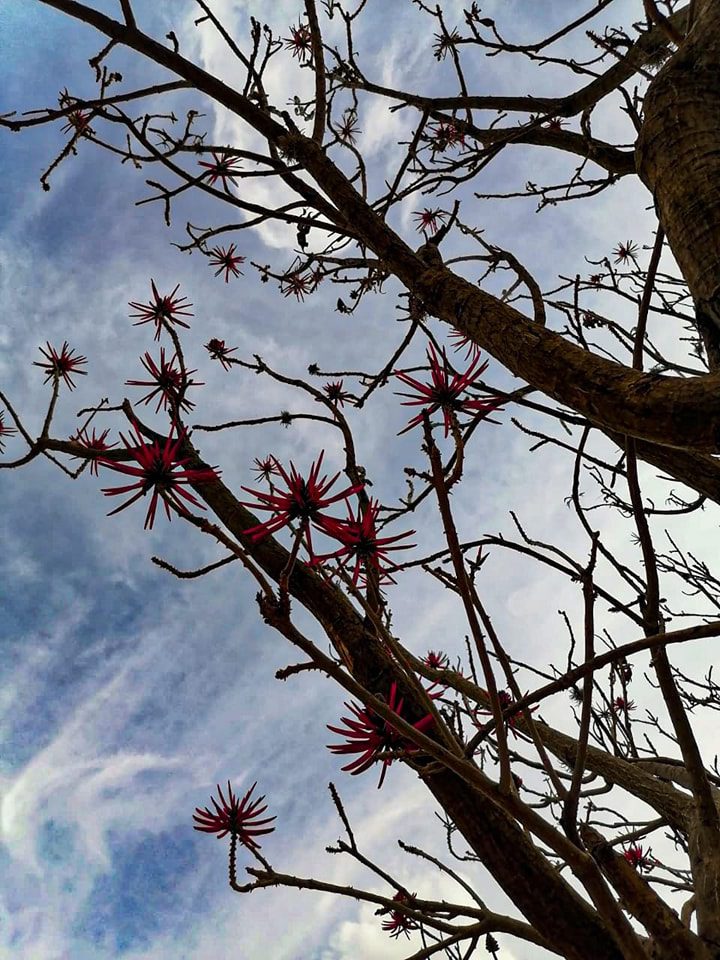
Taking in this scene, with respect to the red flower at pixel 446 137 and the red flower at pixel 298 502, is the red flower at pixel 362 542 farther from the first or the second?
the red flower at pixel 446 137

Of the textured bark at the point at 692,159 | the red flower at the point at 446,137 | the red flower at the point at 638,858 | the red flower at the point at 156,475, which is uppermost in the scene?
the red flower at the point at 446,137

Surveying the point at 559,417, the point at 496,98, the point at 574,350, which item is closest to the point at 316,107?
the point at 496,98

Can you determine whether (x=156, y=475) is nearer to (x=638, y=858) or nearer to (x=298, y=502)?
(x=298, y=502)

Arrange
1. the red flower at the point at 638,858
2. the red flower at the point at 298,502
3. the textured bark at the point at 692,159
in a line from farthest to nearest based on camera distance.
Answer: the red flower at the point at 638,858 < the textured bark at the point at 692,159 < the red flower at the point at 298,502

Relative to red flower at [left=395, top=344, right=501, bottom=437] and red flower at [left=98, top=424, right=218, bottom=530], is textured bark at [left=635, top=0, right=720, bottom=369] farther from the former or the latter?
red flower at [left=98, top=424, right=218, bottom=530]

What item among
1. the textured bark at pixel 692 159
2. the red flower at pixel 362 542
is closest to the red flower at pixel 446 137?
the textured bark at pixel 692 159

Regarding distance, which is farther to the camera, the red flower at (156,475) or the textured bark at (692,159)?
the textured bark at (692,159)

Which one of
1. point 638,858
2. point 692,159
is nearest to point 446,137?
point 692,159

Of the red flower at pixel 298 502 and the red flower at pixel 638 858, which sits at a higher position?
the red flower at pixel 298 502

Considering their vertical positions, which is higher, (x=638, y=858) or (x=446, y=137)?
(x=446, y=137)

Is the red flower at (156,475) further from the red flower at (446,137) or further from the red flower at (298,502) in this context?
the red flower at (446,137)

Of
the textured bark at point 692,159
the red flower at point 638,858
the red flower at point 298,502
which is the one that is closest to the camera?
the red flower at point 298,502

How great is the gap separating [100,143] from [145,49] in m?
0.54

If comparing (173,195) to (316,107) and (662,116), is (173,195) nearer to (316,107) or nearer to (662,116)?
(316,107)
